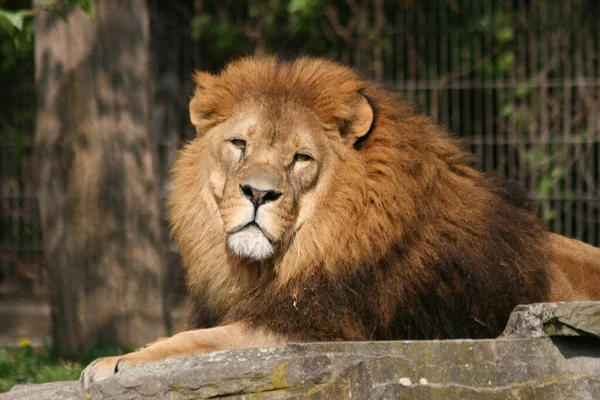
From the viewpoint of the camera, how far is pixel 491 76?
333 inches

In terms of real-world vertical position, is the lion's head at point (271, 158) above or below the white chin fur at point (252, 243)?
above

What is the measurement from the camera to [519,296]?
14.1ft

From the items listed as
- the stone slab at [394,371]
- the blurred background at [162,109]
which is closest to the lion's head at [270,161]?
the stone slab at [394,371]

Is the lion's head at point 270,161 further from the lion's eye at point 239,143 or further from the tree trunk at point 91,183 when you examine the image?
the tree trunk at point 91,183

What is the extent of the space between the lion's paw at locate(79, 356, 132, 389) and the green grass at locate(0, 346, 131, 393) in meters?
1.55

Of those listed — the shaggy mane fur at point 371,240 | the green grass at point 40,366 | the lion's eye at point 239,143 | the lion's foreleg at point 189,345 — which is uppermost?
the lion's eye at point 239,143

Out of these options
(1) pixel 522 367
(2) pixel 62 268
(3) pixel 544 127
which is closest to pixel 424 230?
(1) pixel 522 367

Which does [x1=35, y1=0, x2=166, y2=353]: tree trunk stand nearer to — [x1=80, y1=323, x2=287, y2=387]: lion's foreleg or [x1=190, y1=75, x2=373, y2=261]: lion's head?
[x1=190, y1=75, x2=373, y2=261]: lion's head

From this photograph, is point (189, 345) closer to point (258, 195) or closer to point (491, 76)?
point (258, 195)

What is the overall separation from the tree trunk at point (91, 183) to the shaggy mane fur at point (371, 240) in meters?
2.60

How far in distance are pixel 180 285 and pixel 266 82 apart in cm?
466

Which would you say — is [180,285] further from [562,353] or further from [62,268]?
[562,353]

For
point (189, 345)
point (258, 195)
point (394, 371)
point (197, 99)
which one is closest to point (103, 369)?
point (189, 345)

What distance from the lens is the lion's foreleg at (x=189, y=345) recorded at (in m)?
3.59
